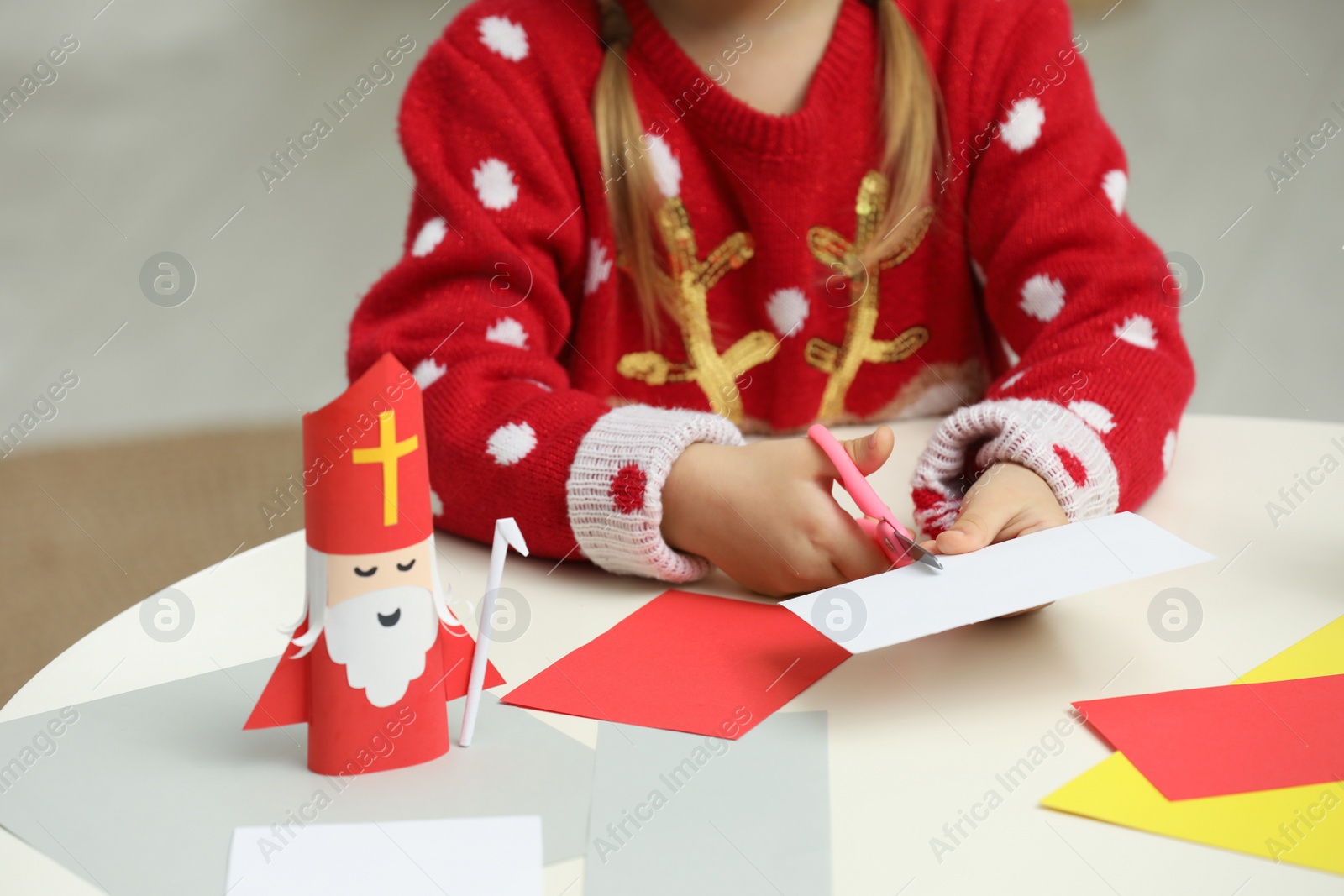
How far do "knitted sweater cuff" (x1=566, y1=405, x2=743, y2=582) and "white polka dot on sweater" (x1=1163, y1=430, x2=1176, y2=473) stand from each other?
0.27m

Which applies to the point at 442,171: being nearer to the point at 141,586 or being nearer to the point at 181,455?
the point at 141,586

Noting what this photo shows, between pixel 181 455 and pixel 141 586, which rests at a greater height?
pixel 181 455

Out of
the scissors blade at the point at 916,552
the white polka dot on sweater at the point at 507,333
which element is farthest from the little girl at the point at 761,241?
the scissors blade at the point at 916,552

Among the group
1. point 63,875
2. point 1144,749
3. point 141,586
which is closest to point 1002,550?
point 1144,749

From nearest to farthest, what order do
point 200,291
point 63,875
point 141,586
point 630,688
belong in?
point 63,875
point 630,688
point 141,586
point 200,291

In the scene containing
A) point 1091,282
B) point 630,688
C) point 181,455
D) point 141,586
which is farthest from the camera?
point 181,455

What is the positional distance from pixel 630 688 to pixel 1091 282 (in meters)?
0.48

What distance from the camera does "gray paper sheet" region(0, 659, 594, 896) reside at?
375 mm

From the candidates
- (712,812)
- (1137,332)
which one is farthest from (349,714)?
(1137,332)

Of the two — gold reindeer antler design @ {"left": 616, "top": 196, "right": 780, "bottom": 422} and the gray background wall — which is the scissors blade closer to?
gold reindeer antler design @ {"left": 616, "top": 196, "right": 780, "bottom": 422}

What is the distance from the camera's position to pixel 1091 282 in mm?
778

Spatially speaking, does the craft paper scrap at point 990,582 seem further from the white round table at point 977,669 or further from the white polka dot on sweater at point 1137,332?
the white polka dot on sweater at point 1137,332

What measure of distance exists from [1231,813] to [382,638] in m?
0.30

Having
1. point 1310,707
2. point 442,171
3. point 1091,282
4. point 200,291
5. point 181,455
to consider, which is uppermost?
point 200,291
